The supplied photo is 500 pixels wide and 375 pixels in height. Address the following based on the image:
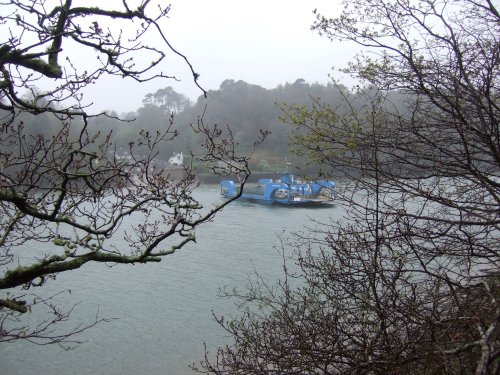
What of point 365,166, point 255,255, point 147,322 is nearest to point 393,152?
point 365,166

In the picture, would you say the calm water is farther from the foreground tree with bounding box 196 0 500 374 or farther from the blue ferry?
the blue ferry

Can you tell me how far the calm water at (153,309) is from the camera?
8.60 m

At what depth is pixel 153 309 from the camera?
10.8m

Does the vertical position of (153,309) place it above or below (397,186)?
below

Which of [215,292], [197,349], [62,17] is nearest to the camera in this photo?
[62,17]

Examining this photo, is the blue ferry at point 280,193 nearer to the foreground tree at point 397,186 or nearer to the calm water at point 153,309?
the calm water at point 153,309

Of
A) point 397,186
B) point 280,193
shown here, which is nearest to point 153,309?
point 397,186

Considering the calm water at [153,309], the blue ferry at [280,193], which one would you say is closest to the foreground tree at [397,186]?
the calm water at [153,309]

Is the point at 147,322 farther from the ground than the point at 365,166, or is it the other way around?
the point at 365,166

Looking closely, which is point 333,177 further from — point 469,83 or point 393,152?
point 469,83

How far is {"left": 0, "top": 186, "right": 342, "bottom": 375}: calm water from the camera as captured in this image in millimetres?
8602

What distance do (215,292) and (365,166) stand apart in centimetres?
795

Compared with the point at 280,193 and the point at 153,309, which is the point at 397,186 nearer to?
the point at 153,309

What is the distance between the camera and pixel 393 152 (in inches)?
176
